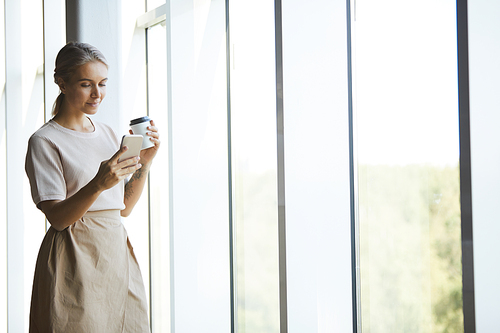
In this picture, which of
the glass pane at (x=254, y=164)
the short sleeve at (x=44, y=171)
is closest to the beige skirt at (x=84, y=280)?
the short sleeve at (x=44, y=171)

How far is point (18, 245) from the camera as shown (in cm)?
335

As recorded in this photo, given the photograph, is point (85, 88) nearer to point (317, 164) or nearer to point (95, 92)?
point (95, 92)

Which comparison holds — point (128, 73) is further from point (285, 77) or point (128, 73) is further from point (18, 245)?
point (18, 245)

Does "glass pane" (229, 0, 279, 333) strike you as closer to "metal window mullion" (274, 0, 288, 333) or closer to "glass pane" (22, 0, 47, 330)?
"metal window mullion" (274, 0, 288, 333)

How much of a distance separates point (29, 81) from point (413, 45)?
3.20 meters

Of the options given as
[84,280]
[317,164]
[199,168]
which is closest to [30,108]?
[199,168]

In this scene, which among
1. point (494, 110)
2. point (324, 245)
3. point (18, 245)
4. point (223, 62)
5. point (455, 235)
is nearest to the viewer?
point (494, 110)

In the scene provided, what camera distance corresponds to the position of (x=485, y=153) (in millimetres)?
995

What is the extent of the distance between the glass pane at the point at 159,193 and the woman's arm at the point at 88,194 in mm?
1288

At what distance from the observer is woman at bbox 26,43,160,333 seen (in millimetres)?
1145

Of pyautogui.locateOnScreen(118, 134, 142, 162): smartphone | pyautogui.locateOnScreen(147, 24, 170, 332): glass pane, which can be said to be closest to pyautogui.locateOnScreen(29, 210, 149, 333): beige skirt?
pyautogui.locateOnScreen(118, 134, 142, 162): smartphone

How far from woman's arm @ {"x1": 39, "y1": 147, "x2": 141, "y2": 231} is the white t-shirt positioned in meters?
0.05

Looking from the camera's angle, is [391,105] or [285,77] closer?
[391,105]

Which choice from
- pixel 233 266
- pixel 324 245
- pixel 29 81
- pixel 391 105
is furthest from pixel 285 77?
pixel 29 81
